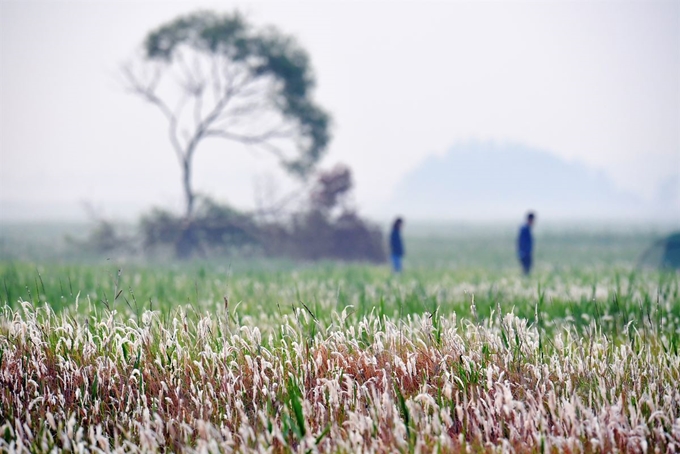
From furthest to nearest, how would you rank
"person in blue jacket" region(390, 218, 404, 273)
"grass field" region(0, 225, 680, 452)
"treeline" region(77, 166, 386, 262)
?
1. "treeline" region(77, 166, 386, 262)
2. "person in blue jacket" region(390, 218, 404, 273)
3. "grass field" region(0, 225, 680, 452)

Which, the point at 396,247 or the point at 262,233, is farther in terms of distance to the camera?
the point at 262,233

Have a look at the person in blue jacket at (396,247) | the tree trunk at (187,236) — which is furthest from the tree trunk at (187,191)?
the person in blue jacket at (396,247)

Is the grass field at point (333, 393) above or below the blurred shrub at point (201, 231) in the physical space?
below

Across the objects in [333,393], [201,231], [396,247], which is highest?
[201,231]

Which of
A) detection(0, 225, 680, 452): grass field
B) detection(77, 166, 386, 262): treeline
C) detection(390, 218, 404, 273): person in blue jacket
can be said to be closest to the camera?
detection(0, 225, 680, 452): grass field

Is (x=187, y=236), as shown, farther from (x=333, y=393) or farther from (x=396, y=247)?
(x=333, y=393)

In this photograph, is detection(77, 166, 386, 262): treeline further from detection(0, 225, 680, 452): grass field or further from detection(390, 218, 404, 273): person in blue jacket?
detection(0, 225, 680, 452): grass field

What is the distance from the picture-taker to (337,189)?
97.2ft

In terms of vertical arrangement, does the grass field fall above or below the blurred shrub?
below

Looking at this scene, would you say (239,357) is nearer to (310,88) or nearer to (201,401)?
(201,401)

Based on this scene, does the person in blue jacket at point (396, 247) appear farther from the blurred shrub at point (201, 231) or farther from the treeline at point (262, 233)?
the blurred shrub at point (201, 231)

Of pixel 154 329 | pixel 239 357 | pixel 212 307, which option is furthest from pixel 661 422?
pixel 212 307

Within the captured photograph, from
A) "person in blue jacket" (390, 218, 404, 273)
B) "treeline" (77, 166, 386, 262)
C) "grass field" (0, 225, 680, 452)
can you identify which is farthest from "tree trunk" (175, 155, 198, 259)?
"grass field" (0, 225, 680, 452)

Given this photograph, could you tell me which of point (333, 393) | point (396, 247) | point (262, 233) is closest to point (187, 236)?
point (262, 233)
